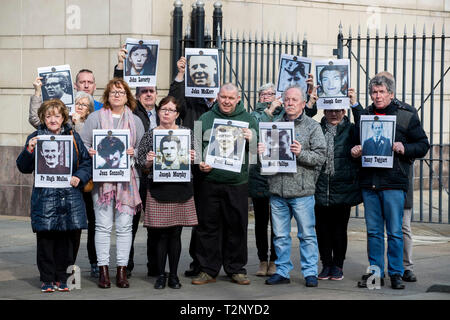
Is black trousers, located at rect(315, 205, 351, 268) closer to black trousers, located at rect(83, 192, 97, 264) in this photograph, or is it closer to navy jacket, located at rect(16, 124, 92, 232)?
black trousers, located at rect(83, 192, 97, 264)

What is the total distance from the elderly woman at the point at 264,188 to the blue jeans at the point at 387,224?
1.02 meters

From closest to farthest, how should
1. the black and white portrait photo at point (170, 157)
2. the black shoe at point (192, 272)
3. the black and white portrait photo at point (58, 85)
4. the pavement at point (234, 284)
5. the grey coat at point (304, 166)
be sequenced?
the pavement at point (234, 284)
the black and white portrait photo at point (170, 157)
the grey coat at point (304, 166)
the black and white portrait photo at point (58, 85)
the black shoe at point (192, 272)

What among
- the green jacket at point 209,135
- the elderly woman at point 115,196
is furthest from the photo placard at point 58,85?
the green jacket at point 209,135

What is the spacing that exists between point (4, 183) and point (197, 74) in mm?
6332

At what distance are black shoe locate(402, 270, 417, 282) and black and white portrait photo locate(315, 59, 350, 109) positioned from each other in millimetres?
1698

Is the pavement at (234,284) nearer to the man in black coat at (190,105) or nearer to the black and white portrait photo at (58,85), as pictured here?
the man in black coat at (190,105)

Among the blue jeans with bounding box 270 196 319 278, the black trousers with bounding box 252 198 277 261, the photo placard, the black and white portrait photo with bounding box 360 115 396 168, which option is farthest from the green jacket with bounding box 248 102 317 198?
the photo placard

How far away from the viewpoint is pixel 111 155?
9008 millimetres

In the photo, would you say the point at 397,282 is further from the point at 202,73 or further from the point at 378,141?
the point at 202,73

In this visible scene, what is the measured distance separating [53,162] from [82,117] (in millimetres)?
1041

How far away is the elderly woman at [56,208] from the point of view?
8836 millimetres

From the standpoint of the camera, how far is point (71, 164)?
888 cm

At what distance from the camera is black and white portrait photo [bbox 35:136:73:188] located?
349 inches

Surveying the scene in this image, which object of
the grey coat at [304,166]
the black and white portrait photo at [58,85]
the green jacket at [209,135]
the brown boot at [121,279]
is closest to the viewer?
the brown boot at [121,279]
